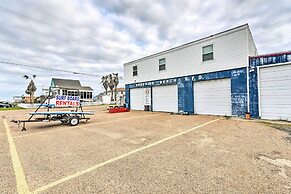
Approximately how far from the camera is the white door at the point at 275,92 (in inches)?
333

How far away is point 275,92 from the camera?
874cm

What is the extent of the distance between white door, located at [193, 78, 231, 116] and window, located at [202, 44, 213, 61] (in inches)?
71.4

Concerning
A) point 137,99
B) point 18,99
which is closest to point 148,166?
point 137,99

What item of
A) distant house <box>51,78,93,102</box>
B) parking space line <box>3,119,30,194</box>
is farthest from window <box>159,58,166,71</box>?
distant house <box>51,78,93,102</box>

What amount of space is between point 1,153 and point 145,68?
13.9 metres

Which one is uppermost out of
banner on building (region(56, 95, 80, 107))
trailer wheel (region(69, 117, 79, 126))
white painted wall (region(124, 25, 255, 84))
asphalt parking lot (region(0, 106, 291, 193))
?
white painted wall (region(124, 25, 255, 84))

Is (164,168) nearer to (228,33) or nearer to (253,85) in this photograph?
(253,85)

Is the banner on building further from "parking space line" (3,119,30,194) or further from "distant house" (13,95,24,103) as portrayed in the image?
"distant house" (13,95,24,103)

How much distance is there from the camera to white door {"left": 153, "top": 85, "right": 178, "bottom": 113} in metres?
13.9

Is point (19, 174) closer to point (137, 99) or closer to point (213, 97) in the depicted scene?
point (213, 97)

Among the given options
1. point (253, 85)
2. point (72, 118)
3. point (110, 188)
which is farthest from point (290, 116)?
point (72, 118)

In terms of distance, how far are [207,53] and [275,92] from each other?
16.5 feet

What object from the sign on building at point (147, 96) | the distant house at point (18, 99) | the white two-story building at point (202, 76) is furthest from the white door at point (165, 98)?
the distant house at point (18, 99)

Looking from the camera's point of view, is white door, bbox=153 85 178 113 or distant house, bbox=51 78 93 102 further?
distant house, bbox=51 78 93 102
